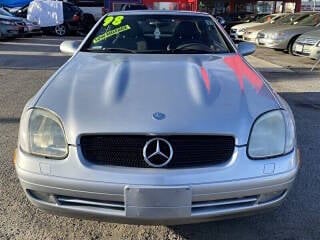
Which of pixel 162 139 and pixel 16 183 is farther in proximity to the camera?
pixel 16 183

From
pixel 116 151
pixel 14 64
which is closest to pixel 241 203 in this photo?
pixel 116 151

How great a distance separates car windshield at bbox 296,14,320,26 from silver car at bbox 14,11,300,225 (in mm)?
13727

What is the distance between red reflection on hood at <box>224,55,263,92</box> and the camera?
3.42 meters

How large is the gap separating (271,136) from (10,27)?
16732 millimetres

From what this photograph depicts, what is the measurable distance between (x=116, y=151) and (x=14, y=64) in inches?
377

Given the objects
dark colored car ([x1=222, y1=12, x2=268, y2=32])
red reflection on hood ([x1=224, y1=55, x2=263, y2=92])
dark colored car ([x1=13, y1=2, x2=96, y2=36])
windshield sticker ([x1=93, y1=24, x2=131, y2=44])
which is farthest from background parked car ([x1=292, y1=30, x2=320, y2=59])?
dark colored car ([x1=13, y1=2, x2=96, y2=36])

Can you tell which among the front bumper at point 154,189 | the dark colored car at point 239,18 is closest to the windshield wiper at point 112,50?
the front bumper at point 154,189

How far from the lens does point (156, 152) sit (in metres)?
2.68

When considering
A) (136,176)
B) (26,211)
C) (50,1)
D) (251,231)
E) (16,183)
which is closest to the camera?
(136,176)

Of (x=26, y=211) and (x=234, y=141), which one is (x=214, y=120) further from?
(x=26, y=211)

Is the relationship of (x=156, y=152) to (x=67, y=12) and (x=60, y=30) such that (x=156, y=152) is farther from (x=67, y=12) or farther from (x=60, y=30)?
(x=67, y=12)

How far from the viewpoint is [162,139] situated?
106 inches

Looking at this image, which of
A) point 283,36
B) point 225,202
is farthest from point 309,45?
point 225,202

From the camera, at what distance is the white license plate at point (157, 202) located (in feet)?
8.47
